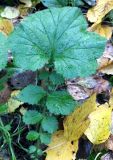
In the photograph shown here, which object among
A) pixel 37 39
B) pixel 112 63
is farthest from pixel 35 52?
pixel 112 63

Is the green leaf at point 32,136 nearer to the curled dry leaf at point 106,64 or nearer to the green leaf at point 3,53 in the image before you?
the green leaf at point 3,53

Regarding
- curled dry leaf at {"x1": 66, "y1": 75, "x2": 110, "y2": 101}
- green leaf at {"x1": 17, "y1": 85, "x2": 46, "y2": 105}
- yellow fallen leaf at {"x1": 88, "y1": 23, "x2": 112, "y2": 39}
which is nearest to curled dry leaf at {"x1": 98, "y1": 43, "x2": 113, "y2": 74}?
curled dry leaf at {"x1": 66, "y1": 75, "x2": 110, "y2": 101}

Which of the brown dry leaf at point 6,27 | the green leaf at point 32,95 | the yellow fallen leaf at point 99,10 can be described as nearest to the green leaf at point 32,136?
the green leaf at point 32,95

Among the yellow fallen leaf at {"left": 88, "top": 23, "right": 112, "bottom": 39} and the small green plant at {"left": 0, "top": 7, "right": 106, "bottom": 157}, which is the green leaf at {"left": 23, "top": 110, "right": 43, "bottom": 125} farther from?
the yellow fallen leaf at {"left": 88, "top": 23, "right": 112, "bottom": 39}

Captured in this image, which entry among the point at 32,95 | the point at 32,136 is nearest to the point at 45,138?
the point at 32,136

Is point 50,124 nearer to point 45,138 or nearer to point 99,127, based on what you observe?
point 45,138

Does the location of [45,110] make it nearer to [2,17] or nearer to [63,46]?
[63,46]
